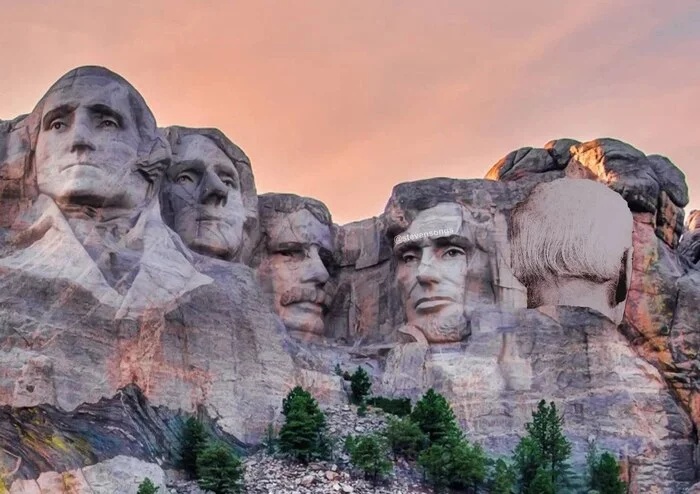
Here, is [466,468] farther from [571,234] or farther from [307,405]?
[571,234]

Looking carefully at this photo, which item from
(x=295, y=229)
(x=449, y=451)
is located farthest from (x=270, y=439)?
(x=295, y=229)

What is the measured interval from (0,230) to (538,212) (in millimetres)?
10537

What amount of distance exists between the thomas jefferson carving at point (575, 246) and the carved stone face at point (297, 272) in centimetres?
405

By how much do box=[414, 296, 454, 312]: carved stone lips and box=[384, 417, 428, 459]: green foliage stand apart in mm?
4112

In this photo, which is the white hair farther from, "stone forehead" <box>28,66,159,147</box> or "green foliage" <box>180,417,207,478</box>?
"green foliage" <box>180,417,207,478</box>

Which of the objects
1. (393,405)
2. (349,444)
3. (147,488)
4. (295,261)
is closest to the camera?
(147,488)

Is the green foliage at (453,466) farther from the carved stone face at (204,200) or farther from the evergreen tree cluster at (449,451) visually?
the carved stone face at (204,200)

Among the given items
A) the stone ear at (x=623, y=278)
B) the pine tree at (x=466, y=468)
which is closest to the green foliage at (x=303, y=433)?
the pine tree at (x=466, y=468)

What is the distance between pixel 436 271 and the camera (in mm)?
31906

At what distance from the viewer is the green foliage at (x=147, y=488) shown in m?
24.5

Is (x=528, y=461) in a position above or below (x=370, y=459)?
above

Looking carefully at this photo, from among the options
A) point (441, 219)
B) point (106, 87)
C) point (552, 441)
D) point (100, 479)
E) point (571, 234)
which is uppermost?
point (106, 87)

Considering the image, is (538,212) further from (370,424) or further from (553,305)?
(370,424)

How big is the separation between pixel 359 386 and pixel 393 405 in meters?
0.74
